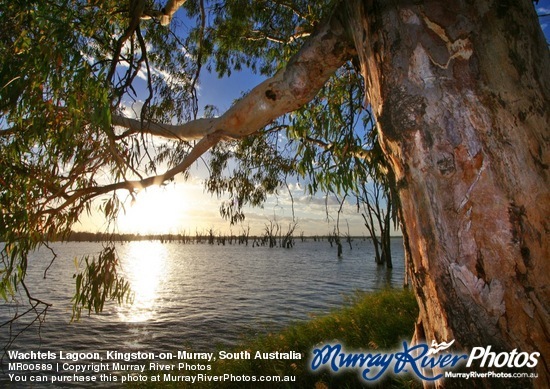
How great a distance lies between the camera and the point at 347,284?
653 inches

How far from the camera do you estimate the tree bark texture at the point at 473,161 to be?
1.03 m

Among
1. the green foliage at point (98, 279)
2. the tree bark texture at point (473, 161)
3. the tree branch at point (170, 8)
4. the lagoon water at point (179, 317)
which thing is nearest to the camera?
the tree bark texture at point (473, 161)

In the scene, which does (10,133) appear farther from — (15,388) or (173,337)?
(173,337)

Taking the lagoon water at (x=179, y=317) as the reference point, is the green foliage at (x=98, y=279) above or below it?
above

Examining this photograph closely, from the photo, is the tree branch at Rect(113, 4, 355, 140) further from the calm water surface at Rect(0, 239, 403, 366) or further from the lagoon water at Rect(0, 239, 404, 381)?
the lagoon water at Rect(0, 239, 404, 381)

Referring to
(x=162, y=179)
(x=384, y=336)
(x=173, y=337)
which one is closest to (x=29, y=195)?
(x=162, y=179)

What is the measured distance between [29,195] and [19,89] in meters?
0.99

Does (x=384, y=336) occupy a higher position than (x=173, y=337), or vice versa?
(x=384, y=336)

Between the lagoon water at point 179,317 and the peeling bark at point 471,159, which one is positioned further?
the lagoon water at point 179,317

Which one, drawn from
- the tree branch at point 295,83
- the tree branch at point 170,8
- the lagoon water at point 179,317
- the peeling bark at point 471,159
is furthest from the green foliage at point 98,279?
the lagoon water at point 179,317

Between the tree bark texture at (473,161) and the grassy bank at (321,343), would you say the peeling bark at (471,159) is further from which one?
the grassy bank at (321,343)

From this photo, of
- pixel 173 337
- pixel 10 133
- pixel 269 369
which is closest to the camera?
pixel 10 133

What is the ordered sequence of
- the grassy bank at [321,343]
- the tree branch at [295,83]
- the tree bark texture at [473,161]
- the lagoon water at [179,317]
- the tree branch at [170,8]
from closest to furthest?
the tree bark texture at [473,161]
the tree branch at [295,83]
the tree branch at [170,8]
the grassy bank at [321,343]
the lagoon water at [179,317]

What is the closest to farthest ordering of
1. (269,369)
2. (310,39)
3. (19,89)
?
(310,39)
(19,89)
(269,369)
